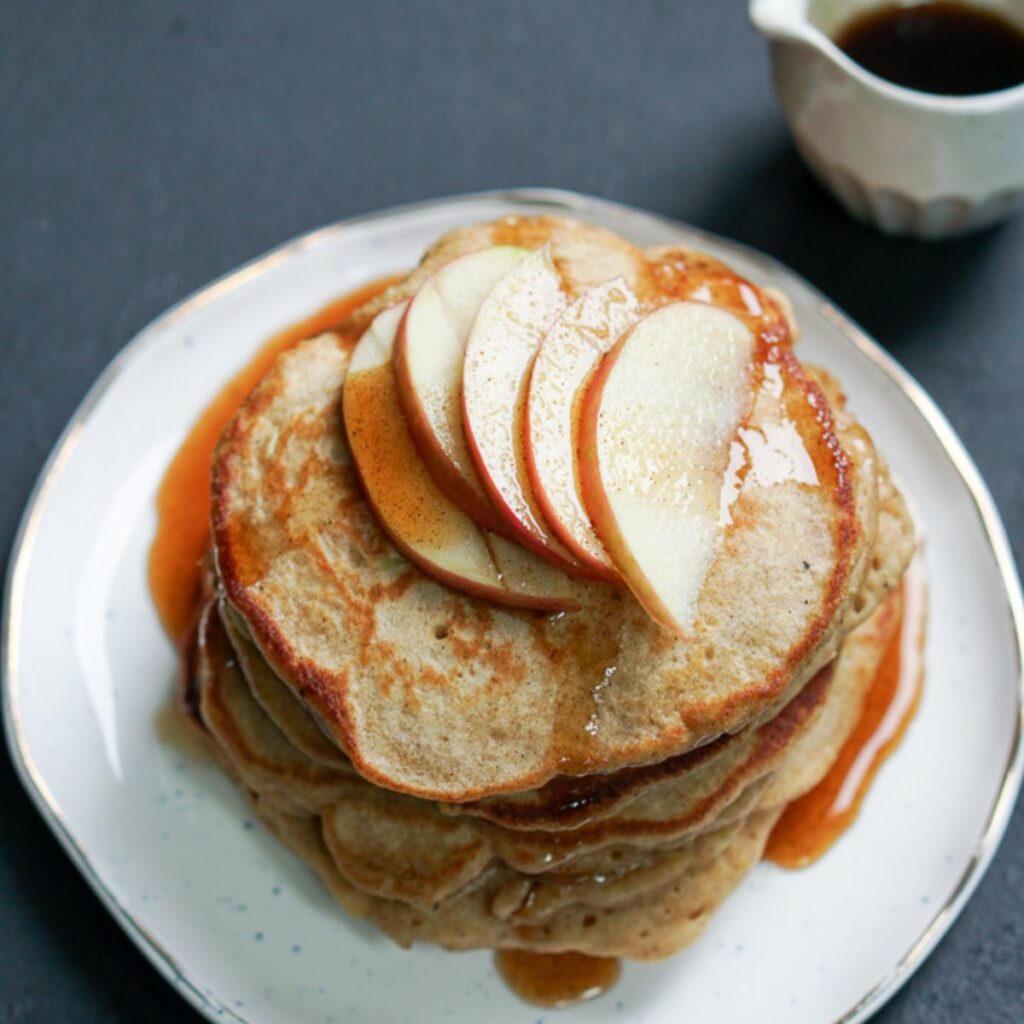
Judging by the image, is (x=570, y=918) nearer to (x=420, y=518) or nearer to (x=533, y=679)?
(x=533, y=679)

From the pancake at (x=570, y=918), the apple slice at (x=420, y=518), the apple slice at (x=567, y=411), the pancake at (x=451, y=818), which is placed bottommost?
the pancake at (x=570, y=918)

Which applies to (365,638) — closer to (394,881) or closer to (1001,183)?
(394,881)

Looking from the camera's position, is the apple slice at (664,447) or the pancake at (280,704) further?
the pancake at (280,704)

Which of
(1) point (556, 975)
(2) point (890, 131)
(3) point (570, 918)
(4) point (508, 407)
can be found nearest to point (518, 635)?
(4) point (508, 407)

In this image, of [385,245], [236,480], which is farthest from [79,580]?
[385,245]

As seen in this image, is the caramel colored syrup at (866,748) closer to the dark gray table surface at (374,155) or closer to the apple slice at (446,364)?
the dark gray table surface at (374,155)

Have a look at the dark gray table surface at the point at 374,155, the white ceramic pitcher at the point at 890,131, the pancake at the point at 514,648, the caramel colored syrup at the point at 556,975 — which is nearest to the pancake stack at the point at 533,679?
the pancake at the point at 514,648

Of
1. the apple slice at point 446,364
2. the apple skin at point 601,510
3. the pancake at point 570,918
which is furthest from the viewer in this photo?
the pancake at point 570,918

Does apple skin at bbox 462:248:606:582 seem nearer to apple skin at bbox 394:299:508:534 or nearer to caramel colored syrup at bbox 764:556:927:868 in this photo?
apple skin at bbox 394:299:508:534
